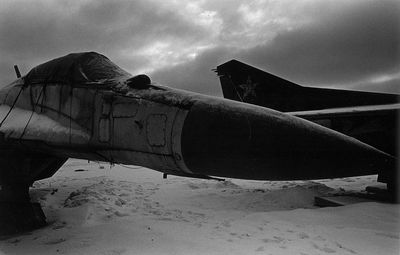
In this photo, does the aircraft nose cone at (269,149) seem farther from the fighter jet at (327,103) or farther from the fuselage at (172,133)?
the fighter jet at (327,103)

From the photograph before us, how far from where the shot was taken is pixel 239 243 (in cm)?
390

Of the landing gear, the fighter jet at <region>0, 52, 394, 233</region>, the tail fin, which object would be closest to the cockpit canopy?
the fighter jet at <region>0, 52, 394, 233</region>

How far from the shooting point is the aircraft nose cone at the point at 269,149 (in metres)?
2.32

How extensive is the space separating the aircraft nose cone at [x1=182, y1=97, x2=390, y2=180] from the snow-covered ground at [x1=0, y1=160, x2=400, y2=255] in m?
1.59

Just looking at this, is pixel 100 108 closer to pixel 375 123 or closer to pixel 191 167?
pixel 191 167

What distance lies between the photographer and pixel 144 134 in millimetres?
3000

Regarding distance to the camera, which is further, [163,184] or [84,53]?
[163,184]

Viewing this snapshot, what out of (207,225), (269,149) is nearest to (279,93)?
(207,225)

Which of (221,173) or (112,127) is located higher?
(112,127)

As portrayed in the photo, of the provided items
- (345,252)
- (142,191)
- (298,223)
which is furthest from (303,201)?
(142,191)

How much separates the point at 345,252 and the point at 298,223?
1.33 metres

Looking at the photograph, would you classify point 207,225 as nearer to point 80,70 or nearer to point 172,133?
point 172,133

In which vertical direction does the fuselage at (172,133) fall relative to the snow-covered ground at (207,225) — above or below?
above

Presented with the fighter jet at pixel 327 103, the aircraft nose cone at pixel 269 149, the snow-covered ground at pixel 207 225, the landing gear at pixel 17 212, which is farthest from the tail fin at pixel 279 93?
the landing gear at pixel 17 212
